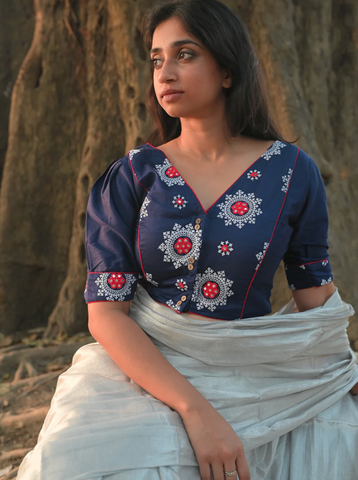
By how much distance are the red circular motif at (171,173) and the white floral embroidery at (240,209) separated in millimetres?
200

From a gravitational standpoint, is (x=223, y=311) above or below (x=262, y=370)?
above

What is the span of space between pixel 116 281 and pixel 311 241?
2.21 feet

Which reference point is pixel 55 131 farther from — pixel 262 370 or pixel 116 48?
pixel 262 370

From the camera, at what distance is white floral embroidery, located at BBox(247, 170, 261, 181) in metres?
1.75

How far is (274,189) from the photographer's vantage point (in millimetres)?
1724

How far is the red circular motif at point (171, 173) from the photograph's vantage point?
1792mm

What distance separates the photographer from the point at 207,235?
166 cm

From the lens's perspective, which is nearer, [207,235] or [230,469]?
[230,469]

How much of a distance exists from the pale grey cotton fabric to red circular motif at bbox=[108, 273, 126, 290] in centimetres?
11

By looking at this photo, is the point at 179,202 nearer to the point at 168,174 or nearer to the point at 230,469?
the point at 168,174

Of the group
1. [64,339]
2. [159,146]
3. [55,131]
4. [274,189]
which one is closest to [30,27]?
[55,131]

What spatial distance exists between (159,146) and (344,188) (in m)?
2.00

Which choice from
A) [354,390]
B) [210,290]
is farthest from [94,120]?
[354,390]

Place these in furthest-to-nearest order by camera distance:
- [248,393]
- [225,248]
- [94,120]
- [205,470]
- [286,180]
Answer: [94,120]
[286,180]
[225,248]
[248,393]
[205,470]
